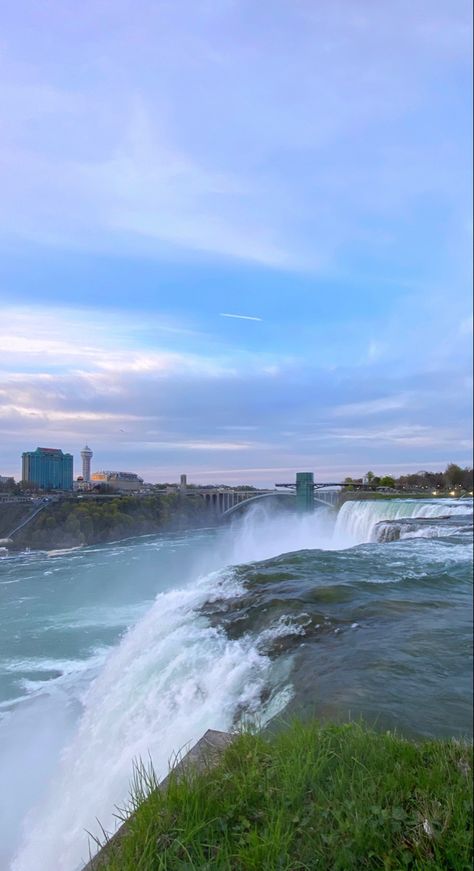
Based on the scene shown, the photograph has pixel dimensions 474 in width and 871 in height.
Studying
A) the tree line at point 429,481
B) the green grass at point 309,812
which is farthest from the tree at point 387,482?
the green grass at point 309,812

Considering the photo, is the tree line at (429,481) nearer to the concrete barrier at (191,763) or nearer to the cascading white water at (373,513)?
the cascading white water at (373,513)

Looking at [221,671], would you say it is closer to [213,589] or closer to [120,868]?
[213,589]

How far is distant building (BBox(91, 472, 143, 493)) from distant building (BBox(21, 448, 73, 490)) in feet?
0.70

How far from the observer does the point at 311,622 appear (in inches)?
154

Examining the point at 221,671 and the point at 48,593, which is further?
the point at 221,671

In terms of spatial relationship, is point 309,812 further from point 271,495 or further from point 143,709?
point 271,495

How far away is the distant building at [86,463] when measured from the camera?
2.58 meters

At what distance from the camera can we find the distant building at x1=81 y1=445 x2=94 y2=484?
2576mm

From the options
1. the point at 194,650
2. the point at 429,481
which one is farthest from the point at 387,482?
the point at 194,650

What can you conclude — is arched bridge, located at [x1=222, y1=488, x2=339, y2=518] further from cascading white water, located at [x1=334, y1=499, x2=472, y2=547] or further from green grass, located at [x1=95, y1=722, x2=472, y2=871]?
green grass, located at [x1=95, y1=722, x2=472, y2=871]

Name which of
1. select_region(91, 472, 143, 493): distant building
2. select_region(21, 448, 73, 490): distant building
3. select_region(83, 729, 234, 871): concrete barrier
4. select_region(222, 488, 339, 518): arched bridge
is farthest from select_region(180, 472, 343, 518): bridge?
select_region(83, 729, 234, 871): concrete barrier

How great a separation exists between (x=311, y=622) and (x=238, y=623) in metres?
0.65

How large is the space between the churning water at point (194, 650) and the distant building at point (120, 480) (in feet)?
1.60

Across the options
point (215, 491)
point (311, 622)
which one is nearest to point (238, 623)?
point (311, 622)
